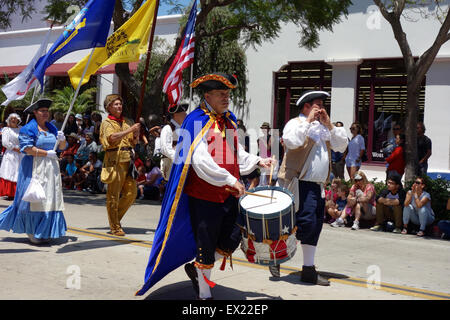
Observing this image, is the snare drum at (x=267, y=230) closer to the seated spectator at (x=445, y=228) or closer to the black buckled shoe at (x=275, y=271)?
the black buckled shoe at (x=275, y=271)

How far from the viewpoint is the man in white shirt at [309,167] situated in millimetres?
6406

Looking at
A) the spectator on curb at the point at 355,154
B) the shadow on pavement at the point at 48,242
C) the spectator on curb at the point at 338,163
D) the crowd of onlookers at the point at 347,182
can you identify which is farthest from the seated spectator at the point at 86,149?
the shadow on pavement at the point at 48,242

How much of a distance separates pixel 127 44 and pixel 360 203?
18.0 feet

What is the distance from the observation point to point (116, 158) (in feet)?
29.1

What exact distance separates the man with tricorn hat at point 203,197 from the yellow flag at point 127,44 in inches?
122

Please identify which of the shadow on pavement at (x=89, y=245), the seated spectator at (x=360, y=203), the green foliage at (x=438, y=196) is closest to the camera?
the shadow on pavement at (x=89, y=245)

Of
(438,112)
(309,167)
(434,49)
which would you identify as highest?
(434,49)

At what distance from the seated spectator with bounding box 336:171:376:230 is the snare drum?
6256 millimetres

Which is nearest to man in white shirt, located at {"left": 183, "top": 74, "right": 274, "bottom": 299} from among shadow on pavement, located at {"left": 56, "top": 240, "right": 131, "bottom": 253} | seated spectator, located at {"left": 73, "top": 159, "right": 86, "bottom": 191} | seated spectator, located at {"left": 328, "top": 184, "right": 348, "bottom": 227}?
shadow on pavement, located at {"left": 56, "top": 240, "right": 131, "bottom": 253}

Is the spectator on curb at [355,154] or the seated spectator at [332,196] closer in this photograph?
the seated spectator at [332,196]

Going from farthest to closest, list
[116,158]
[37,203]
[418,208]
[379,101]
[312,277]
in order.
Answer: [379,101]
[418,208]
[116,158]
[37,203]
[312,277]

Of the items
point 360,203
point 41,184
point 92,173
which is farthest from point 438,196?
point 92,173

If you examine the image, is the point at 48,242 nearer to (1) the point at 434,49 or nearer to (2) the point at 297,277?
(2) the point at 297,277

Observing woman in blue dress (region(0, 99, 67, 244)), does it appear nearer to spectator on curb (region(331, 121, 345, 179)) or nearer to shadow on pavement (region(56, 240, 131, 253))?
shadow on pavement (region(56, 240, 131, 253))
